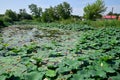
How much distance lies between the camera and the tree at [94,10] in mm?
32125

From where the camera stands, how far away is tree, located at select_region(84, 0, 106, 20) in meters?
32.1

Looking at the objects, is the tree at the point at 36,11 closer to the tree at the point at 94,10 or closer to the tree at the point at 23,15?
the tree at the point at 23,15

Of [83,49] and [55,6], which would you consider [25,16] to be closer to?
[55,6]

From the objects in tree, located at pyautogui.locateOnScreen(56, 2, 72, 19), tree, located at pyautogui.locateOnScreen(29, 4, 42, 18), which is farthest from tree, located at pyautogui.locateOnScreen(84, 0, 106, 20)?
tree, located at pyautogui.locateOnScreen(29, 4, 42, 18)

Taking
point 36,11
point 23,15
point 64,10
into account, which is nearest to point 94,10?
point 64,10

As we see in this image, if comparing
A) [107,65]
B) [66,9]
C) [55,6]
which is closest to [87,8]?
[66,9]

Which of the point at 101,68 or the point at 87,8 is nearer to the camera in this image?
the point at 101,68

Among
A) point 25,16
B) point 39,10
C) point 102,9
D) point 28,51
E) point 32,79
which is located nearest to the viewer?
point 32,79

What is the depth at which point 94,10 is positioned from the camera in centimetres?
3186

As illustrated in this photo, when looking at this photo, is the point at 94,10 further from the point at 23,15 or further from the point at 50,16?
the point at 23,15

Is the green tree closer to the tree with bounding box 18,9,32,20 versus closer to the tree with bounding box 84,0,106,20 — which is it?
the tree with bounding box 84,0,106,20

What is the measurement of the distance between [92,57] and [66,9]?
113 ft

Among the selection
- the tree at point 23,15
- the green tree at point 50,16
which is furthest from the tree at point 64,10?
the tree at point 23,15

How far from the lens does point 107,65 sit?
4.04m
